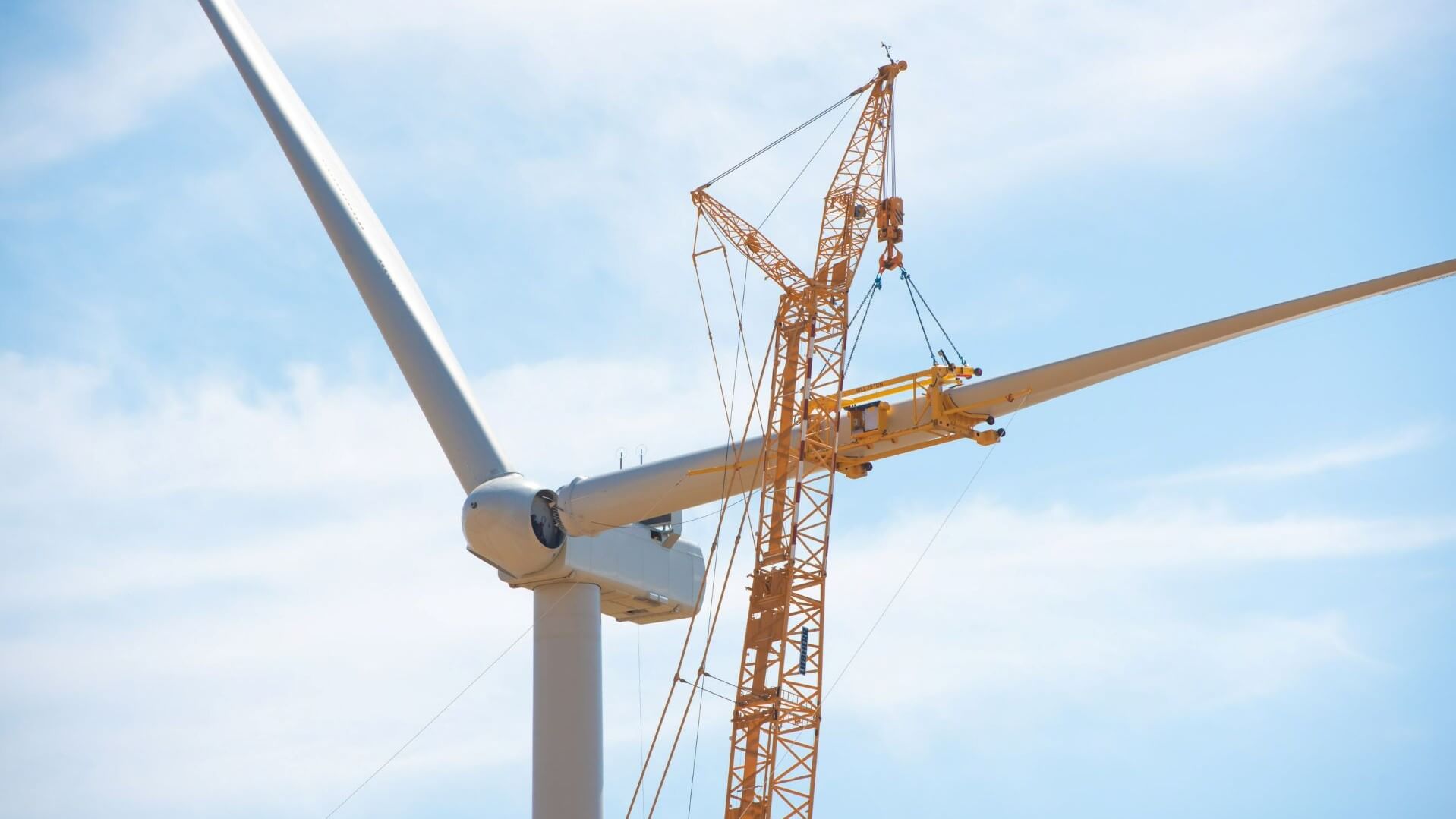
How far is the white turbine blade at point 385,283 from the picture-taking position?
3231 centimetres

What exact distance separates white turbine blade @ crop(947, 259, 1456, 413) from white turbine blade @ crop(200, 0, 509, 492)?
9.96m

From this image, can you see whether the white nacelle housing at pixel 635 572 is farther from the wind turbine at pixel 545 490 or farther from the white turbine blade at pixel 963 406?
the white turbine blade at pixel 963 406

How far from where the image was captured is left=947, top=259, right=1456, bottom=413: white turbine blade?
86.0 feet

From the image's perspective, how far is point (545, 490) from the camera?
106ft

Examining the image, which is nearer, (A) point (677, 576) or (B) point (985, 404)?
(B) point (985, 404)

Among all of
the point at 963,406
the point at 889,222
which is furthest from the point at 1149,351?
the point at 889,222

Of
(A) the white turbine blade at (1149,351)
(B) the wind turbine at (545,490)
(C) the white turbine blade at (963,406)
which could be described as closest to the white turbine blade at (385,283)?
(B) the wind turbine at (545,490)

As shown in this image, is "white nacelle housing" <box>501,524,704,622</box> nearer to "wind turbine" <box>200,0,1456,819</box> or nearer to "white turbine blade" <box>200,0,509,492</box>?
"wind turbine" <box>200,0,1456,819</box>

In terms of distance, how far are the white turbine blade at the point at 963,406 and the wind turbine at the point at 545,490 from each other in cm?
4

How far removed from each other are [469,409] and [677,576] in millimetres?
6780

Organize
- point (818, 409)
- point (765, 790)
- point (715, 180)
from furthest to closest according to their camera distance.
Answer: point (715, 180)
point (818, 409)
point (765, 790)

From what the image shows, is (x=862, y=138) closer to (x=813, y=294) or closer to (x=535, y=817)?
(x=813, y=294)

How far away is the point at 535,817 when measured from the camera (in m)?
31.6

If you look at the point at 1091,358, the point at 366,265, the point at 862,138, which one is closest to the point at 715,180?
the point at 862,138
